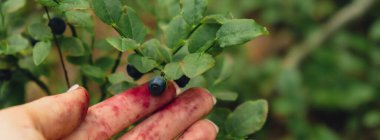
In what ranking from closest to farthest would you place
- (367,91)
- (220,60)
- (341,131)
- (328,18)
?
(220,60), (367,91), (341,131), (328,18)

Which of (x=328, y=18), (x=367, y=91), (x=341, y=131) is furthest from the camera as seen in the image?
(x=328, y=18)

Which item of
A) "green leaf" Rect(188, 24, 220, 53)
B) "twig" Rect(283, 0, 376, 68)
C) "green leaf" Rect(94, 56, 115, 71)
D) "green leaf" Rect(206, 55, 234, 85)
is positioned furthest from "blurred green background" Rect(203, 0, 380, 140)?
"green leaf" Rect(188, 24, 220, 53)

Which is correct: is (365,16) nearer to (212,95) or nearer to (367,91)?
(367,91)

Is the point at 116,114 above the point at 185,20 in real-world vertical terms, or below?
below

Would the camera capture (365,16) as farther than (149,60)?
Yes

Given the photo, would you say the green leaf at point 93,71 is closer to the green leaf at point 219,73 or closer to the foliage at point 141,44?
the foliage at point 141,44

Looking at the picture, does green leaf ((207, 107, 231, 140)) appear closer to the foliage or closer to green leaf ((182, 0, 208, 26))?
the foliage

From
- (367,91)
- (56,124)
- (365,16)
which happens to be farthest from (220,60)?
(365,16)
